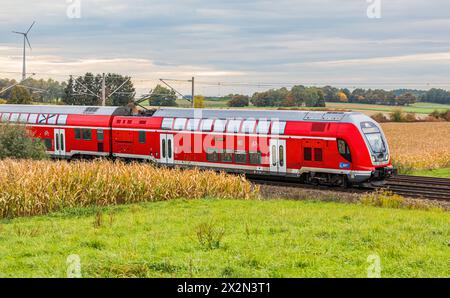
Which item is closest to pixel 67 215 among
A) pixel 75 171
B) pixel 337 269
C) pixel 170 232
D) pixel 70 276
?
pixel 75 171

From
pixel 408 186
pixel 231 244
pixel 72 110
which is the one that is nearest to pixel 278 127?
pixel 408 186

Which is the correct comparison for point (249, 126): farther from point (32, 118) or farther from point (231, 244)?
point (231, 244)

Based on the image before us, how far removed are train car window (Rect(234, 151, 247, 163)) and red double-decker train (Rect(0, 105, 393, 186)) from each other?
47 mm

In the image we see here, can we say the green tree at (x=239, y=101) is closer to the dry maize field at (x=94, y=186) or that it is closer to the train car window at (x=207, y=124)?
the train car window at (x=207, y=124)

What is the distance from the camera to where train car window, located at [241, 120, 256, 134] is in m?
29.4

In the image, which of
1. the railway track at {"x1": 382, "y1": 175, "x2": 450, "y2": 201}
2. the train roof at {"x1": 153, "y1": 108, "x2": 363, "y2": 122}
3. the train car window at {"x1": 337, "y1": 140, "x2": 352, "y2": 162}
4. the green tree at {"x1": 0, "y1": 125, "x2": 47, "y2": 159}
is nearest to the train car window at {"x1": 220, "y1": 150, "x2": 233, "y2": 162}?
the train roof at {"x1": 153, "y1": 108, "x2": 363, "y2": 122}

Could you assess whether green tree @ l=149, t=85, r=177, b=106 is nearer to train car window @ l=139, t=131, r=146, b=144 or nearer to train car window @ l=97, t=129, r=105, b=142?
train car window @ l=97, t=129, r=105, b=142

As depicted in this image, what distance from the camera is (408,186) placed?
28.8 m

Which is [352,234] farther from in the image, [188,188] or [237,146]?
[237,146]

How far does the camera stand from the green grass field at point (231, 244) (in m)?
11.0

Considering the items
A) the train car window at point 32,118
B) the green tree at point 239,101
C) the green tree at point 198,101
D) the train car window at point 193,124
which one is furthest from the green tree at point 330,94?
the train car window at point 193,124

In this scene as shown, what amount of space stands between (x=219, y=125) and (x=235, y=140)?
49.1 inches

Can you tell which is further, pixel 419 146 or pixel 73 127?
pixel 419 146

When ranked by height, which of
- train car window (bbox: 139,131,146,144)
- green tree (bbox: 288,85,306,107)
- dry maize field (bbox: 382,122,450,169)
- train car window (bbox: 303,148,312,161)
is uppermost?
green tree (bbox: 288,85,306,107)
